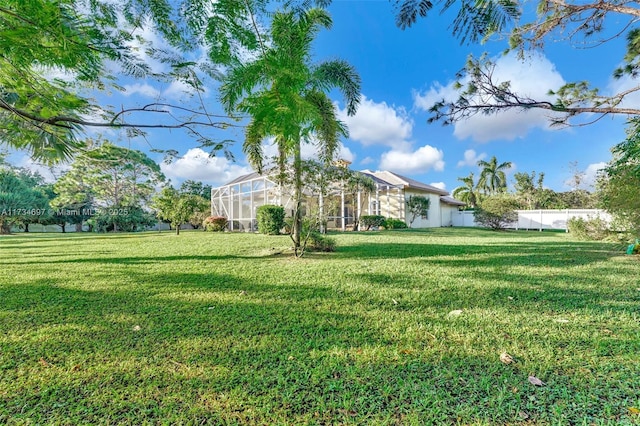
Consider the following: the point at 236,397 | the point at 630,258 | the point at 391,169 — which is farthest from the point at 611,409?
the point at 391,169

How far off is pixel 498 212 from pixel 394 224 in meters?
6.93

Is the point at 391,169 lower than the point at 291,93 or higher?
higher

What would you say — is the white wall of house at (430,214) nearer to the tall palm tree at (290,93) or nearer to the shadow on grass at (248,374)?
the tall palm tree at (290,93)

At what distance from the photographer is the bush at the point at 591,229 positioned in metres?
10.5

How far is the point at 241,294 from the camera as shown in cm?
428

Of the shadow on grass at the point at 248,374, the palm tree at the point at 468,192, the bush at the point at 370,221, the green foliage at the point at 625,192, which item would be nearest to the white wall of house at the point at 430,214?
the bush at the point at 370,221

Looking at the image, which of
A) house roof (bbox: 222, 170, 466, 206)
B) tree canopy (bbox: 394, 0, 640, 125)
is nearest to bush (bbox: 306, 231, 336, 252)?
tree canopy (bbox: 394, 0, 640, 125)

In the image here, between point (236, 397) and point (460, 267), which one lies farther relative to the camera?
point (460, 267)

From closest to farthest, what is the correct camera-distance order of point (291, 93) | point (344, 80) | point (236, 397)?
point (236, 397) < point (291, 93) < point (344, 80)

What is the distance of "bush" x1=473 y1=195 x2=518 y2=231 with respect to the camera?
60.4ft

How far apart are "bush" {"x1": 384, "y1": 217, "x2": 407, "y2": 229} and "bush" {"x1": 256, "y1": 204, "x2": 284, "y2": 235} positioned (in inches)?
321

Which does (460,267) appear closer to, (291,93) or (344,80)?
(291,93)

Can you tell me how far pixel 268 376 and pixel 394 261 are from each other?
516 centimetres

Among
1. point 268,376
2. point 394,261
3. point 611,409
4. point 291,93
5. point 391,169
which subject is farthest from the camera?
point 391,169
